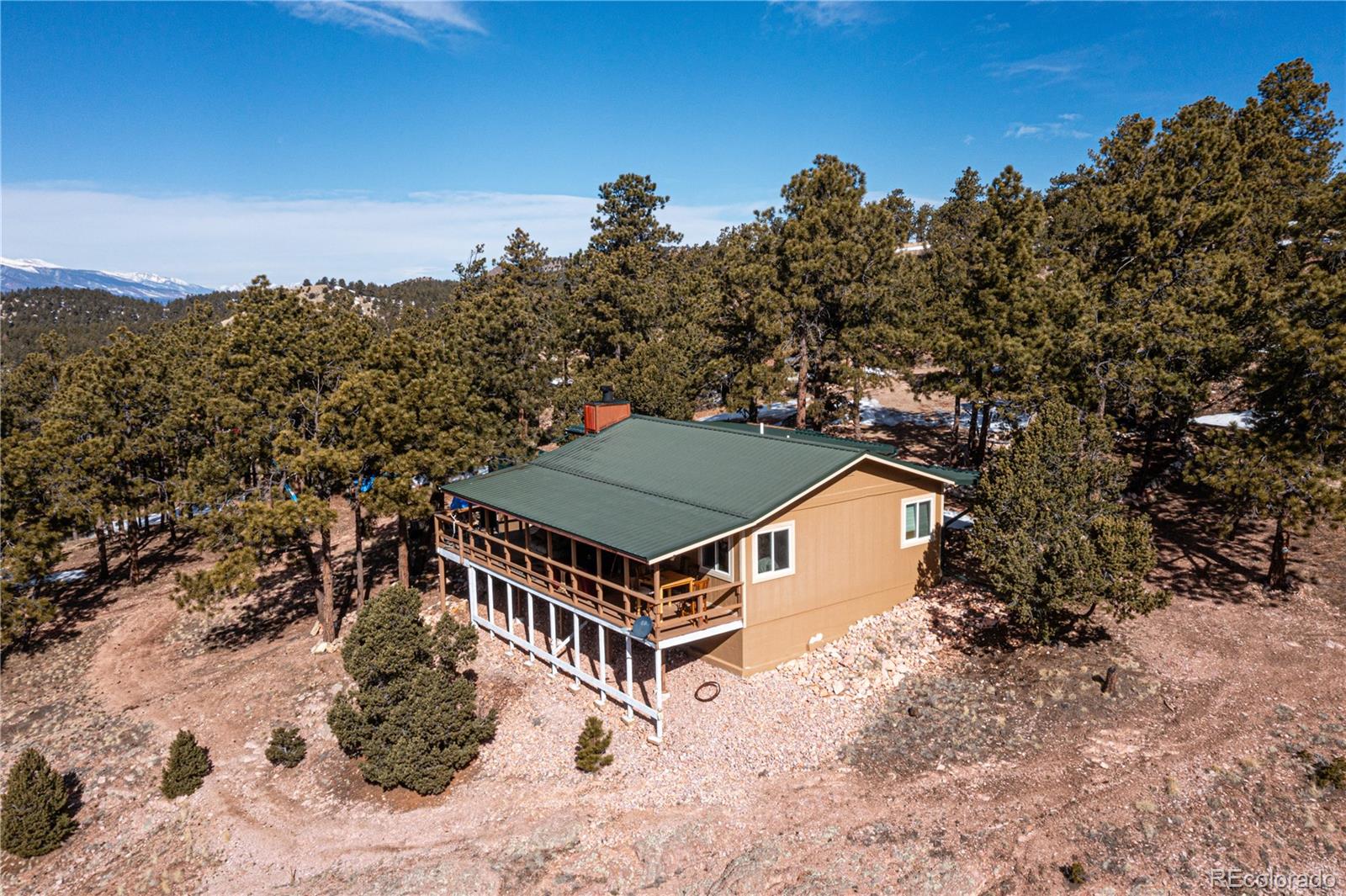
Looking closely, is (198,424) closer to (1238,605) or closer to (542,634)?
(542,634)

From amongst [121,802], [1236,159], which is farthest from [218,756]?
[1236,159]

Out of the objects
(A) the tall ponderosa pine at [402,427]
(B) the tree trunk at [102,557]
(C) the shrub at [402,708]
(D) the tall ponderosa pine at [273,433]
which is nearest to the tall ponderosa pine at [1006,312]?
(A) the tall ponderosa pine at [402,427]

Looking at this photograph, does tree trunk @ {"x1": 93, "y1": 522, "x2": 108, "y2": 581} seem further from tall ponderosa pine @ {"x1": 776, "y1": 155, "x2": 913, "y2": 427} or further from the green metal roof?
tall ponderosa pine @ {"x1": 776, "y1": 155, "x2": 913, "y2": 427}

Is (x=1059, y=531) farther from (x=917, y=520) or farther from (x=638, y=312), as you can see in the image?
(x=638, y=312)

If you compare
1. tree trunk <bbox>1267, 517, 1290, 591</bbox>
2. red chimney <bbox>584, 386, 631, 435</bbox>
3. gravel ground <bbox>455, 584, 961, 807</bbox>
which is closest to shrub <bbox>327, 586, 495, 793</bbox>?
gravel ground <bbox>455, 584, 961, 807</bbox>

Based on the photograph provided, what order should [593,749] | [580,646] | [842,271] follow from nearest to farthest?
[593,749] → [580,646] → [842,271]

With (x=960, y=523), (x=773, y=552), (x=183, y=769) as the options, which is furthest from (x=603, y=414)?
(x=183, y=769)
